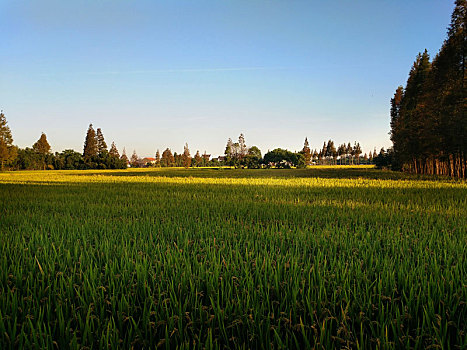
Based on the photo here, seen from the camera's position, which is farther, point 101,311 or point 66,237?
point 66,237

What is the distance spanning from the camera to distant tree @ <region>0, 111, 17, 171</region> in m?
55.8

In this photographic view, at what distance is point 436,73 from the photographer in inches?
1053

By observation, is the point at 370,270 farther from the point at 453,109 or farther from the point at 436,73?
the point at 436,73

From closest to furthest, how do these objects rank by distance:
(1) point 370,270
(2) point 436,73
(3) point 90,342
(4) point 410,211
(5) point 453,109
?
(3) point 90,342 < (1) point 370,270 < (4) point 410,211 < (5) point 453,109 < (2) point 436,73

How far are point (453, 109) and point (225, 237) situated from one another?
1095 inches

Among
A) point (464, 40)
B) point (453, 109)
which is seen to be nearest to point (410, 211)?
point (453, 109)

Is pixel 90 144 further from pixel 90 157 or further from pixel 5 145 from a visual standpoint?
pixel 5 145

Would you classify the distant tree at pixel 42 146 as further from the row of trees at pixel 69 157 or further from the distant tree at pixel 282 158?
the distant tree at pixel 282 158

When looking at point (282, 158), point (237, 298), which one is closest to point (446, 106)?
point (237, 298)

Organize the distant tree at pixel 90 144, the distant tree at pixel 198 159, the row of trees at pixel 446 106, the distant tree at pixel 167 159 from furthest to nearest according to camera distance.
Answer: the distant tree at pixel 198 159 → the distant tree at pixel 167 159 → the distant tree at pixel 90 144 → the row of trees at pixel 446 106

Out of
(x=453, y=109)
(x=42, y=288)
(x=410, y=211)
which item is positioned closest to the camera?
(x=42, y=288)

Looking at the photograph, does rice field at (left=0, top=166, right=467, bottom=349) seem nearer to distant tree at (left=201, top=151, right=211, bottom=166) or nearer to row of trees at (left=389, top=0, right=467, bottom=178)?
row of trees at (left=389, top=0, right=467, bottom=178)

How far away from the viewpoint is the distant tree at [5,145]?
55.8 metres

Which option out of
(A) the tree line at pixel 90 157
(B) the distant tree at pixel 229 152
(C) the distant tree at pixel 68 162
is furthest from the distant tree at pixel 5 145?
(B) the distant tree at pixel 229 152
